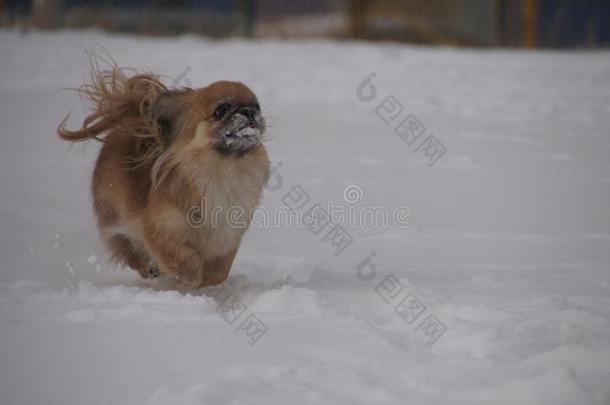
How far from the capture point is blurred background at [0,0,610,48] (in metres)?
14.2

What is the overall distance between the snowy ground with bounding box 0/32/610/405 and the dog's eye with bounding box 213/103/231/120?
921 millimetres

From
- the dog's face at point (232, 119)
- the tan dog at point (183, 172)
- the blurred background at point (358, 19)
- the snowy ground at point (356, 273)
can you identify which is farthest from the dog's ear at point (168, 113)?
the blurred background at point (358, 19)

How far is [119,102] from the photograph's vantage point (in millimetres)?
4645

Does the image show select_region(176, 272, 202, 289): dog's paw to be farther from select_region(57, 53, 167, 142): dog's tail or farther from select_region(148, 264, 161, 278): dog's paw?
select_region(57, 53, 167, 142): dog's tail

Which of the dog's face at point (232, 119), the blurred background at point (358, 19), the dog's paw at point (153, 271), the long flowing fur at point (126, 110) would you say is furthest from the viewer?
the blurred background at point (358, 19)

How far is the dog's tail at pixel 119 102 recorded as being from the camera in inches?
177

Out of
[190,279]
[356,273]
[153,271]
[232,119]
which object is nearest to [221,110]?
[232,119]

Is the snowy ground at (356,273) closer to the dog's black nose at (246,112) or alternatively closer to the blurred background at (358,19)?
the dog's black nose at (246,112)

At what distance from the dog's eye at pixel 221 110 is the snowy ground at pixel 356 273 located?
3.02 feet

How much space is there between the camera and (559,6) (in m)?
14.9

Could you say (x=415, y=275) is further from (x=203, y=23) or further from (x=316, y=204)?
(x=203, y=23)

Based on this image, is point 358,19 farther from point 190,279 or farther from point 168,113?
point 190,279

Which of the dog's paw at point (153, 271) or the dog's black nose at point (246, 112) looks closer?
the dog's black nose at point (246, 112)

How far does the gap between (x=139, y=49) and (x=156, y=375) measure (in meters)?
9.54
